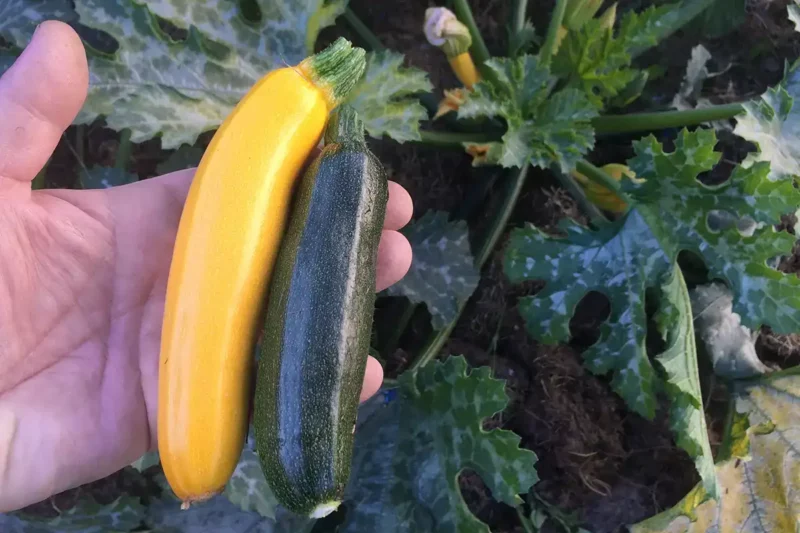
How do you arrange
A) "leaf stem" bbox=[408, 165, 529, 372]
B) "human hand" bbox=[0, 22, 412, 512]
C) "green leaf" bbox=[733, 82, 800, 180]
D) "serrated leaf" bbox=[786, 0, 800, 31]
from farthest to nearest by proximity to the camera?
"leaf stem" bbox=[408, 165, 529, 372] → "serrated leaf" bbox=[786, 0, 800, 31] → "green leaf" bbox=[733, 82, 800, 180] → "human hand" bbox=[0, 22, 412, 512]

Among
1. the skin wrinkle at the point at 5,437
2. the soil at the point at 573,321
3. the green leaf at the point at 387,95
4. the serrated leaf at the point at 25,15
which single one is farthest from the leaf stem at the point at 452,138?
the skin wrinkle at the point at 5,437

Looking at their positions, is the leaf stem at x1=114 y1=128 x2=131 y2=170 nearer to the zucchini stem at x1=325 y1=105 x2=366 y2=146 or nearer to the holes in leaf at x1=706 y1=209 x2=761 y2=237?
the zucchini stem at x1=325 y1=105 x2=366 y2=146

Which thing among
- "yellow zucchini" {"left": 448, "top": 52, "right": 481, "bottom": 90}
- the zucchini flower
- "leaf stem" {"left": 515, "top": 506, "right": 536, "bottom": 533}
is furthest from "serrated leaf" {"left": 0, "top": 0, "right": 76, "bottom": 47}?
"leaf stem" {"left": 515, "top": 506, "right": 536, "bottom": 533}

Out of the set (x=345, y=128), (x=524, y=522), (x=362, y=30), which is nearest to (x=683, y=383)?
(x=524, y=522)

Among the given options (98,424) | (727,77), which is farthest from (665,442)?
(98,424)

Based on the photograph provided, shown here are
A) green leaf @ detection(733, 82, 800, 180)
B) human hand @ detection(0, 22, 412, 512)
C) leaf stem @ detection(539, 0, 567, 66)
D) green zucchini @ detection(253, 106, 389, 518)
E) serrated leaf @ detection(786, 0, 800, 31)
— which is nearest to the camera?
green zucchini @ detection(253, 106, 389, 518)

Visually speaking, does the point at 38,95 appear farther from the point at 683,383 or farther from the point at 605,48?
the point at 683,383

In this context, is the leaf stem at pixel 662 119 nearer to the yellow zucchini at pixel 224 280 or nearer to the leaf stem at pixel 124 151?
the yellow zucchini at pixel 224 280
